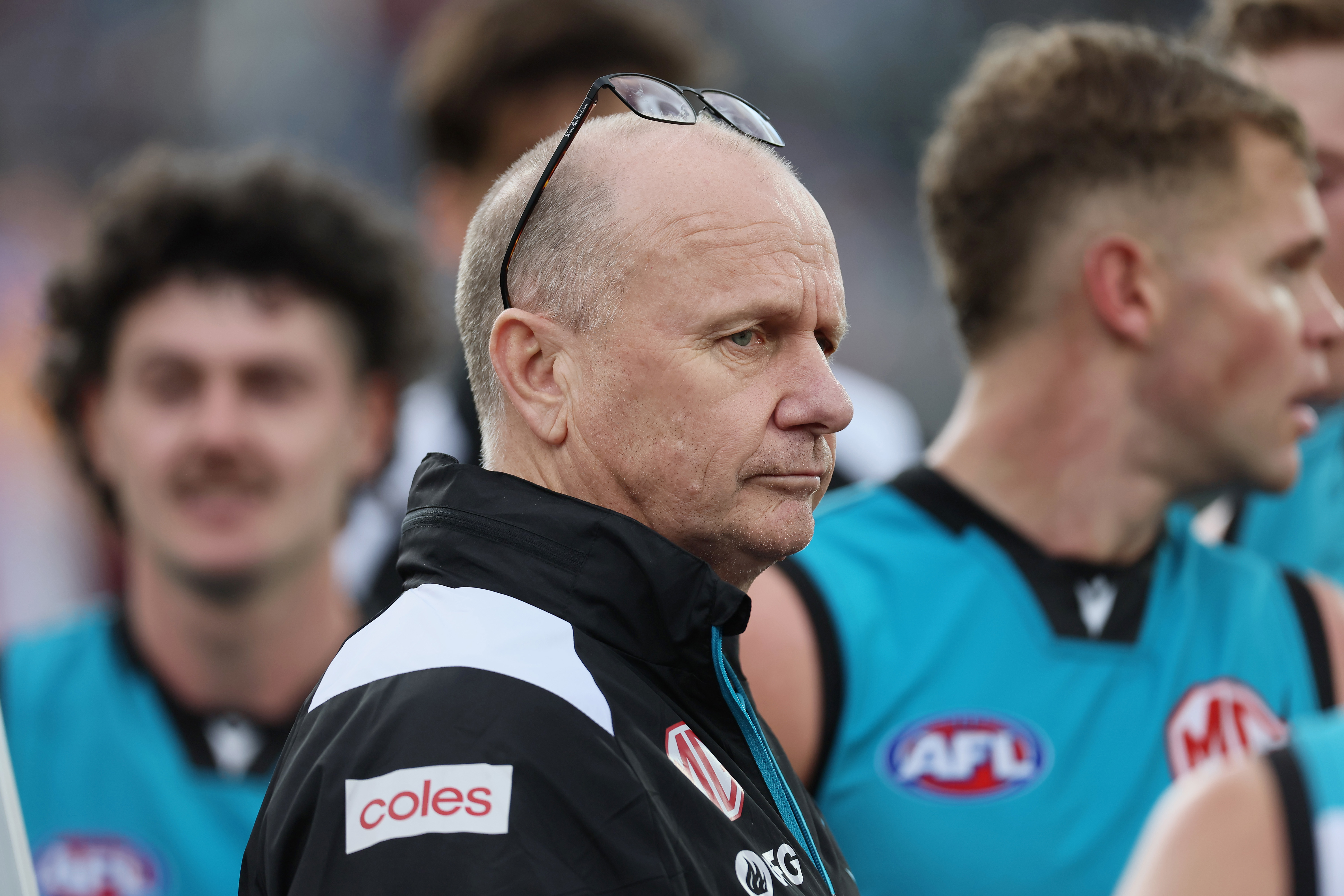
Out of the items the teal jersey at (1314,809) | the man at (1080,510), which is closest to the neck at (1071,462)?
the man at (1080,510)

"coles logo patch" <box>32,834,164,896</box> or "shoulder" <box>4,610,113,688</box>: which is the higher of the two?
"shoulder" <box>4,610,113,688</box>

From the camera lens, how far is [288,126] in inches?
506

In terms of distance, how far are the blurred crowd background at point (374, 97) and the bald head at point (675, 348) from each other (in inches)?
407

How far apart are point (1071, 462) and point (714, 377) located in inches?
57.4

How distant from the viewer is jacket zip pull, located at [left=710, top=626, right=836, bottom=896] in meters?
1.65

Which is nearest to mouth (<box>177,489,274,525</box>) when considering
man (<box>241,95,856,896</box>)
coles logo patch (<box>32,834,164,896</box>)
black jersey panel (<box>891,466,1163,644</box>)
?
coles logo patch (<box>32,834,164,896</box>)

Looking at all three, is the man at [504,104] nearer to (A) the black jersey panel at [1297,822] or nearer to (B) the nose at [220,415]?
(B) the nose at [220,415]

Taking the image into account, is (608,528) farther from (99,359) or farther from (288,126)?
(288,126)

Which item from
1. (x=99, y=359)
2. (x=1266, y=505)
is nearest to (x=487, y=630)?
(x=99, y=359)

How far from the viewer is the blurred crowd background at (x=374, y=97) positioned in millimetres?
12672

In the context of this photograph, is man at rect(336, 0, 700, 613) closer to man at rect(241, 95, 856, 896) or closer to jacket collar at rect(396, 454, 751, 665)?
man at rect(241, 95, 856, 896)

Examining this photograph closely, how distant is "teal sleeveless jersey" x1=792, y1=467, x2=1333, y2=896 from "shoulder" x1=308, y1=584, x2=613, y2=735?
3.92ft

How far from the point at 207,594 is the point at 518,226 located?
2.50 metres

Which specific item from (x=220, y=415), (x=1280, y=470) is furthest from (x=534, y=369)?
A: (x=220, y=415)
